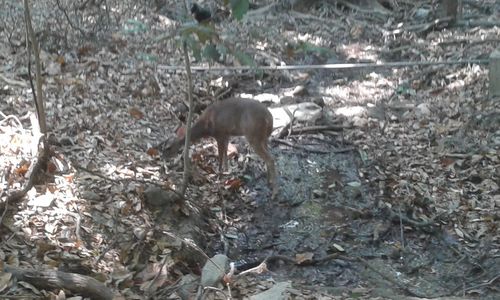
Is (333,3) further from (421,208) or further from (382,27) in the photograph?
(421,208)

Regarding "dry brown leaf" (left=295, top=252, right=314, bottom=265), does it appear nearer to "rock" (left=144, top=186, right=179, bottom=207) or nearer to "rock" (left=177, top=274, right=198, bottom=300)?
"rock" (left=144, top=186, right=179, bottom=207)

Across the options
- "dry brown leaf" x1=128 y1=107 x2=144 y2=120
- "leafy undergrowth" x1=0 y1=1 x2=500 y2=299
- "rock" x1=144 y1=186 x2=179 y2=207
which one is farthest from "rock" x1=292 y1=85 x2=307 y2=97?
"rock" x1=144 y1=186 x2=179 y2=207

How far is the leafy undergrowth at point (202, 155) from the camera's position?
5977mm

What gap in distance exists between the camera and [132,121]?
28.7 ft

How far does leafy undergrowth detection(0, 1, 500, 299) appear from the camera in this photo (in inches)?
235

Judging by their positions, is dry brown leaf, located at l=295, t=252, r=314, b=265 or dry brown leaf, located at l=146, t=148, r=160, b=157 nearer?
dry brown leaf, located at l=295, t=252, r=314, b=265

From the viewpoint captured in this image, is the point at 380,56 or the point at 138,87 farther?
the point at 380,56

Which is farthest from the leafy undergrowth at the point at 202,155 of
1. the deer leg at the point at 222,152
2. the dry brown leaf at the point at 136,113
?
the deer leg at the point at 222,152

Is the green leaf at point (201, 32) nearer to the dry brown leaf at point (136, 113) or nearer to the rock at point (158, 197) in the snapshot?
the rock at point (158, 197)

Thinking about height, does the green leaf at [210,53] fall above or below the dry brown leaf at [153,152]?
above

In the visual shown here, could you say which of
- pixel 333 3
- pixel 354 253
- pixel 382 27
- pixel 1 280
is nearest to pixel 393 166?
pixel 354 253

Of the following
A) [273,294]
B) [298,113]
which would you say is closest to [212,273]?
[273,294]

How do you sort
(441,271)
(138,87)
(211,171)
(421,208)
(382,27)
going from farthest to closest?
(382,27) < (138,87) < (211,171) < (421,208) < (441,271)

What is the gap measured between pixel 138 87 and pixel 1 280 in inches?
205
